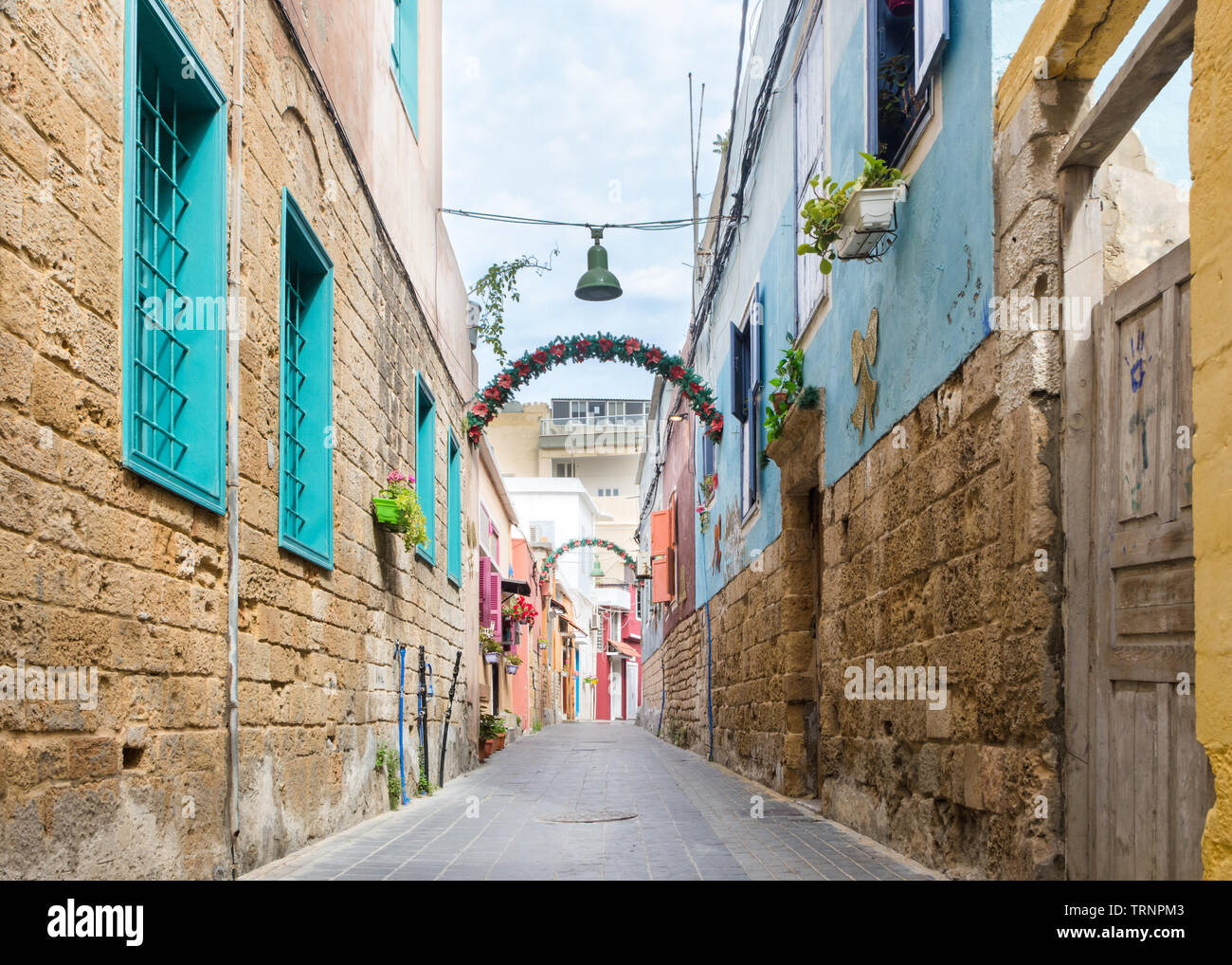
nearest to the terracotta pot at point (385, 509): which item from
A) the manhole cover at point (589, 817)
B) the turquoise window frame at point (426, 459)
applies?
the manhole cover at point (589, 817)

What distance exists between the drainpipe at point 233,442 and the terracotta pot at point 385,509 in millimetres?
2833

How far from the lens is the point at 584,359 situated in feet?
46.2

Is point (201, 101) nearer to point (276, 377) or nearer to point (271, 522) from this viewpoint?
point (276, 377)

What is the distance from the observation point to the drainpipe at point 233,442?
4695 millimetres

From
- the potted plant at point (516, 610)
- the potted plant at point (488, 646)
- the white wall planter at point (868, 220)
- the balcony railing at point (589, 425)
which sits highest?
the balcony railing at point (589, 425)

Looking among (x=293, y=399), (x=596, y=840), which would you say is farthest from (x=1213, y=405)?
(x=293, y=399)

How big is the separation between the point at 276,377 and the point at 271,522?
0.74 m

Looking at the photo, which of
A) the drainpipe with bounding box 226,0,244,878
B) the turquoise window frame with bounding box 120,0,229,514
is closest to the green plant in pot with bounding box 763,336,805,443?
the drainpipe with bounding box 226,0,244,878

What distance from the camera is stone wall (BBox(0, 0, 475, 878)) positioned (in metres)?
3.12

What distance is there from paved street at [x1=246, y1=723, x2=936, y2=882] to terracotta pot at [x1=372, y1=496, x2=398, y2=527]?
194cm

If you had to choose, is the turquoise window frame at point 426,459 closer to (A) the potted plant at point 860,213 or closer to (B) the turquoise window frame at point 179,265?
(A) the potted plant at point 860,213

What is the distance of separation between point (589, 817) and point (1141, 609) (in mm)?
4594

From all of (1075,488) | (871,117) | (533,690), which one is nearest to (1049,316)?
→ (1075,488)
